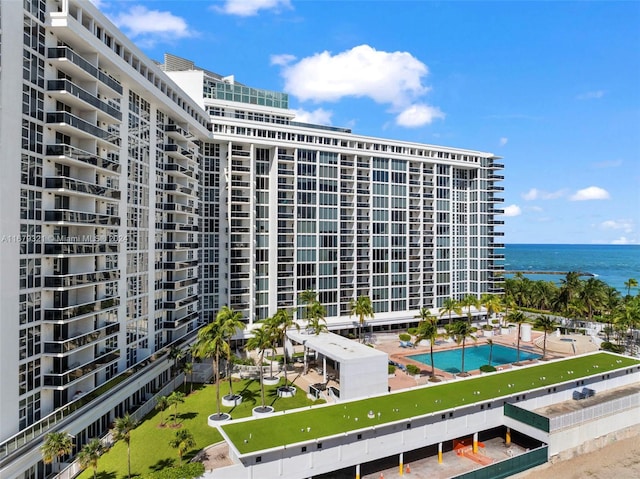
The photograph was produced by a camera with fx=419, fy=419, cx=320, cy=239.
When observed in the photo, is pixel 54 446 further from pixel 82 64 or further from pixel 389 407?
pixel 82 64

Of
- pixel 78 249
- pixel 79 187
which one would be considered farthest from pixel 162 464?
pixel 79 187

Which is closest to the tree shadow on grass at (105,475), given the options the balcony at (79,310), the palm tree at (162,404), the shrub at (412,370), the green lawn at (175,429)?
the green lawn at (175,429)

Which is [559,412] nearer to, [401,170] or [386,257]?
[386,257]

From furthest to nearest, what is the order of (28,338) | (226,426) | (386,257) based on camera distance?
(386,257), (226,426), (28,338)

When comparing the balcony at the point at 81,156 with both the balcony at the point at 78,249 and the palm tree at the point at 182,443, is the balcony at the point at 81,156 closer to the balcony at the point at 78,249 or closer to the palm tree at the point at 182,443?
the balcony at the point at 78,249

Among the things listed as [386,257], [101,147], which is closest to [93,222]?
[101,147]

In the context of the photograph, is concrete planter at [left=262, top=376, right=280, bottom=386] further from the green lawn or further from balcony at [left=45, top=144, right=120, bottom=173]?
balcony at [left=45, top=144, right=120, bottom=173]
